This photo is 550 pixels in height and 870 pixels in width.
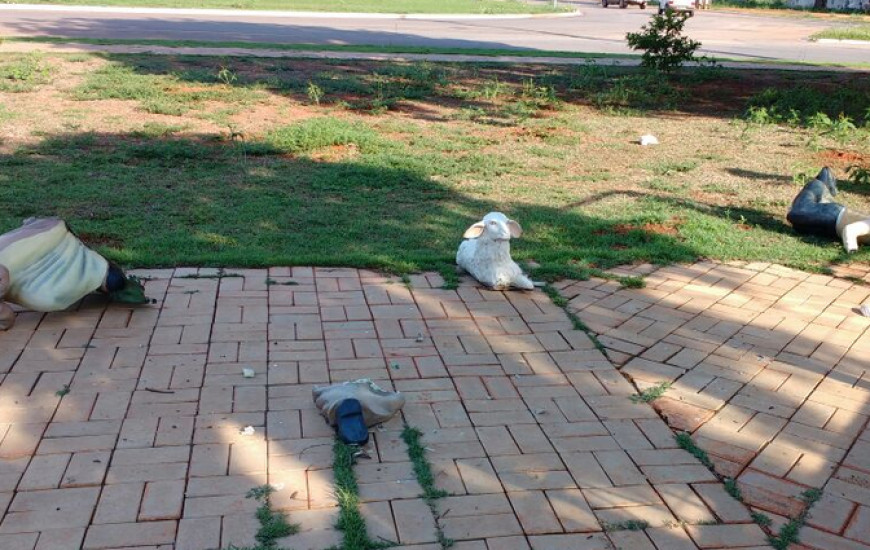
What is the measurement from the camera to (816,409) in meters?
4.25

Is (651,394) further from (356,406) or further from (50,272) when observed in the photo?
(50,272)

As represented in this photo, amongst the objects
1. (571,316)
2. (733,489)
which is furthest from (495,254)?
(733,489)

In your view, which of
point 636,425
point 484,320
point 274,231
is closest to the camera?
point 636,425

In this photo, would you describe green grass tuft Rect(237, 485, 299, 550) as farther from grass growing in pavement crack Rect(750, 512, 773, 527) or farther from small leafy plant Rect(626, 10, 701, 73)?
small leafy plant Rect(626, 10, 701, 73)

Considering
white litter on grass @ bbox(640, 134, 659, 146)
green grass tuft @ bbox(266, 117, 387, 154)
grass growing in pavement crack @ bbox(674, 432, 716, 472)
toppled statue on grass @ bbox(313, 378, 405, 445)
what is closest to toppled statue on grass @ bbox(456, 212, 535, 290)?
toppled statue on grass @ bbox(313, 378, 405, 445)

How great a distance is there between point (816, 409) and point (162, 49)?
14.1 m

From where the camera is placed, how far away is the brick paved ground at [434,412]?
10.7ft

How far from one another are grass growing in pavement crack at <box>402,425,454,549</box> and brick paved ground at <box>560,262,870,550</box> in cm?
120

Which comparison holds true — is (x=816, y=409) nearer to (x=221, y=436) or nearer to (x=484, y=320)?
(x=484, y=320)

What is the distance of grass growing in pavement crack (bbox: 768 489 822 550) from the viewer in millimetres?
3215

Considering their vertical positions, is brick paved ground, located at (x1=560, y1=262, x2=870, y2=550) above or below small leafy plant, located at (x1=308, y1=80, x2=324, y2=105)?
below

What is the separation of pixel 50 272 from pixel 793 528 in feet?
12.5

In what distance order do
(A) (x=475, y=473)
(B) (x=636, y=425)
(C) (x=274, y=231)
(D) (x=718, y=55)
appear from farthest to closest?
1. (D) (x=718, y=55)
2. (C) (x=274, y=231)
3. (B) (x=636, y=425)
4. (A) (x=475, y=473)

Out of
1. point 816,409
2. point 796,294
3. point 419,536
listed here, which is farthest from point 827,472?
point 796,294
